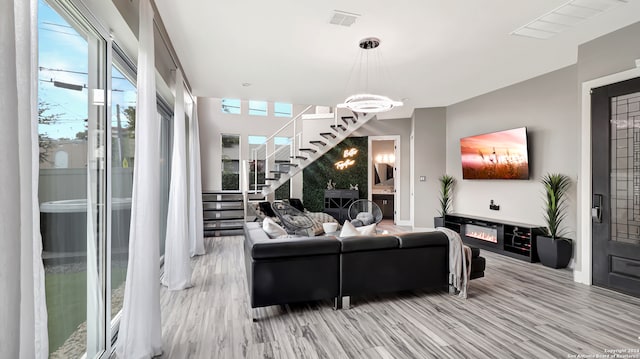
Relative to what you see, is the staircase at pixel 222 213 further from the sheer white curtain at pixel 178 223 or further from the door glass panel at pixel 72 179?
the door glass panel at pixel 72 179

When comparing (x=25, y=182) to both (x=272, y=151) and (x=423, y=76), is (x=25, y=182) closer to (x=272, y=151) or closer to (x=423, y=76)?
(x=423, y=76)

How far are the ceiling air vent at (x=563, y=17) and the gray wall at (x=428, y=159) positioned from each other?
151 inches

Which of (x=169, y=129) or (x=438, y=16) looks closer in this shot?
(x=438, y=16)

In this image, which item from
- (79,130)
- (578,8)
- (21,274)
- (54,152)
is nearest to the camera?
(21,274)

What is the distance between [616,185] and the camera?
11.9ft

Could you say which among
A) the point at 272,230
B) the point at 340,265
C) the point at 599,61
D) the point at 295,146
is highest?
the point at 599,61

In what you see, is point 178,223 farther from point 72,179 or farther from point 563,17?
point 563,17

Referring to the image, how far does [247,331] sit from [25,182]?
222 centimetres

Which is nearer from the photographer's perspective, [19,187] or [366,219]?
[19,187]

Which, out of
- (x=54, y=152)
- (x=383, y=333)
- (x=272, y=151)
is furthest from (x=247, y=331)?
(x=272, y=151)

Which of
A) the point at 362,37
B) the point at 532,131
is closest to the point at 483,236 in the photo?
the point at 532,131

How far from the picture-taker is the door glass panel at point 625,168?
3441mm

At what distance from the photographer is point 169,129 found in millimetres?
5191

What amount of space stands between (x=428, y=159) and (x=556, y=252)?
11.8 ft
